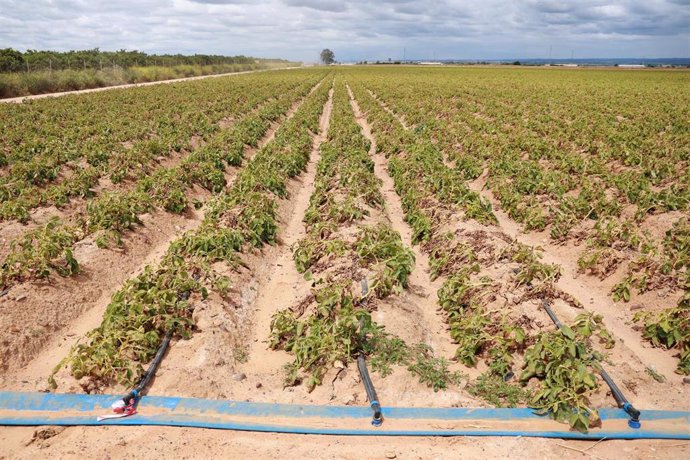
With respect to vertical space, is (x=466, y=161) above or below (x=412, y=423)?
above

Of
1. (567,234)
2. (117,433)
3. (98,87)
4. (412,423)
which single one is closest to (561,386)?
(412,423)

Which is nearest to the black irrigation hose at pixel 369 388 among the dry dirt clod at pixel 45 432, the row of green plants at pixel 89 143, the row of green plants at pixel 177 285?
the row of green plants at pixel 177 285

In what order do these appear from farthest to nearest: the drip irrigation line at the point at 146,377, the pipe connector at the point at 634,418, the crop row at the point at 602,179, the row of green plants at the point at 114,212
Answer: the crop row at the point at 602,179 → the row of green plants at the point at 114,212 → the drip irrigation line at the point at 146,377 → the pipe connector at the point at 634,418

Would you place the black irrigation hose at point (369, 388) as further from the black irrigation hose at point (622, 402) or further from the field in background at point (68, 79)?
the field in background at point (68, 79)

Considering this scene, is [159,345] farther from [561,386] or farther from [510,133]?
[510,133]

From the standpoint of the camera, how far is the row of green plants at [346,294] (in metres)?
4.93

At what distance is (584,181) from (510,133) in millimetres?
7301

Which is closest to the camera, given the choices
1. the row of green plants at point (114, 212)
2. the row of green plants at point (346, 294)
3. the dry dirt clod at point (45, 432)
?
the dry dirt clod at point (45, 432)

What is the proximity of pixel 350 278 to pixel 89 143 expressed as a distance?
11026 mm

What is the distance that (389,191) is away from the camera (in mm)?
12203

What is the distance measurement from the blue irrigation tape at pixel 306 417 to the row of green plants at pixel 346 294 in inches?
17.9

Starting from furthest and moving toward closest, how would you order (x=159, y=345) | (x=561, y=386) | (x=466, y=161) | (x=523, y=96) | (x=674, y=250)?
1. (x=523, y=96)
2. (x=466, y=161)
3. (x=674, y=250)
4. (x=159, y=345)
5. (x=561, y=386)

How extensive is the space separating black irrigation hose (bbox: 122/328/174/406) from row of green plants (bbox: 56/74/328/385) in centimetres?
8

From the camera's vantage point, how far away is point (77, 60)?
1841 inches
